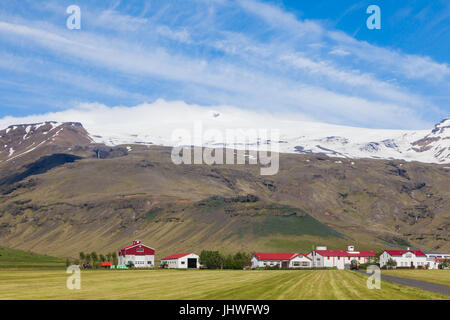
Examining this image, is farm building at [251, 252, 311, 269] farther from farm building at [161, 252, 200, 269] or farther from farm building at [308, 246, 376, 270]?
farm building at [161, 252, 200, 269]

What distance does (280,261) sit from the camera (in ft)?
591

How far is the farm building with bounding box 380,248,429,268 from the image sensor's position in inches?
7293

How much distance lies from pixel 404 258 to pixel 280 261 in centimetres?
4445

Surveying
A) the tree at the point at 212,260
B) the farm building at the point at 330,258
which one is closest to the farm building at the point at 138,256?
the tree at the point at 212,260

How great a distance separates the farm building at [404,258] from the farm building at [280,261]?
25.9m

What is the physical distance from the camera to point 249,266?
176m

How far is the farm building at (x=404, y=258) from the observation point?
18525 cm

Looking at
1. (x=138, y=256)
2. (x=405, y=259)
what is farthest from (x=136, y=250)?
(x=405, y=259)

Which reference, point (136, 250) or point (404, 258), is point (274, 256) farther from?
point (136, 250)

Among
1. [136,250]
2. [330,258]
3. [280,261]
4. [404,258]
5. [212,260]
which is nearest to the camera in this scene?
[212,260]

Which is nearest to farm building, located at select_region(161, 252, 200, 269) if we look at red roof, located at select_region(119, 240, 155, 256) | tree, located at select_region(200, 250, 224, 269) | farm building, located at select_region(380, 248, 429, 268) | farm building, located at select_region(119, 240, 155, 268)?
tree, located at select_region(200, 250, 224, 269)
